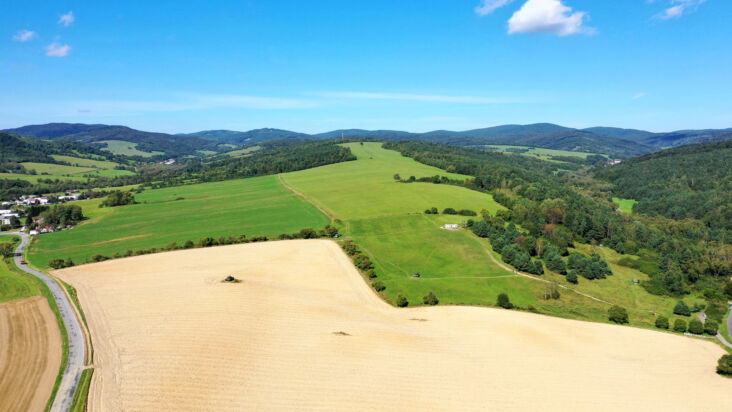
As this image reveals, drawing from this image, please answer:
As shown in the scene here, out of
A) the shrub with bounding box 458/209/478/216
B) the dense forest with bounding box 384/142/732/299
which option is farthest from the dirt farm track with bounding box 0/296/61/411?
the shrub with bounding box 458/209/478/216

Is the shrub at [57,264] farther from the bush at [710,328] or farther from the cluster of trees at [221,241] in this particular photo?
the bush at [710,328]

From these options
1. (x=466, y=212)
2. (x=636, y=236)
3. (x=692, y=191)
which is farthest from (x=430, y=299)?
(x=692, y=191)

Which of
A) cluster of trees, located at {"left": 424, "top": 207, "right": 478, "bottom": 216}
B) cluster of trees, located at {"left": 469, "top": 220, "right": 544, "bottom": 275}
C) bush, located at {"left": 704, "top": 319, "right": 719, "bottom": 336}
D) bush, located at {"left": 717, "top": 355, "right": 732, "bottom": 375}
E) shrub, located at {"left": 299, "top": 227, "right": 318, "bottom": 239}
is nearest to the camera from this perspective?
bush, located at {"left": 717, "top": 355, "right": 732, "bottom": 375}

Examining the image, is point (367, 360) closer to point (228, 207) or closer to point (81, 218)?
point (228, 207)

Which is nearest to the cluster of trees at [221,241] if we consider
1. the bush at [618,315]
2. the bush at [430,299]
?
the bush at [430,299]

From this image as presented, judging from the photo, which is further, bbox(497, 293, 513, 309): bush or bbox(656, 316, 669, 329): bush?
bbox(497, 293, 513, 309): bush

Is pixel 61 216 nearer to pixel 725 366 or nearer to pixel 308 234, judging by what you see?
Result: pixel 308 234

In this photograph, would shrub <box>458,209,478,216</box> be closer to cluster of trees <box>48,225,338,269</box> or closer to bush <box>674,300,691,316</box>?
cluster of trees <box>48,225,338,269</box>
